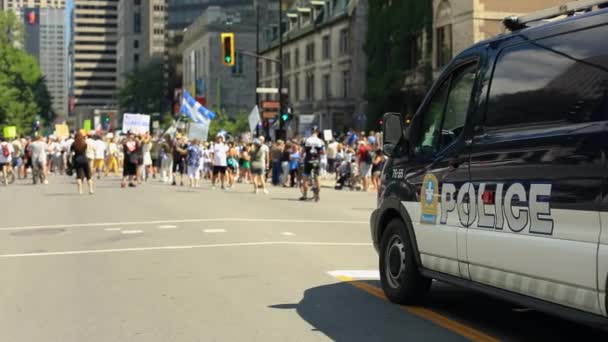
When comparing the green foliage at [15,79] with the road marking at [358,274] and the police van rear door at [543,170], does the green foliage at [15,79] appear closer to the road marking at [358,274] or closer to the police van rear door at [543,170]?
the road marking at [358,274]

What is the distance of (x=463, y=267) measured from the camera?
6.66 m

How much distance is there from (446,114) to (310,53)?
63.6 m

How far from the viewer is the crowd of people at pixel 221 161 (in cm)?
2434

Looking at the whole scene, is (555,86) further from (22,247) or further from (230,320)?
(22,247)

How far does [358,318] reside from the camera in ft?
23.6

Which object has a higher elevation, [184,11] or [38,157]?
[184,11]

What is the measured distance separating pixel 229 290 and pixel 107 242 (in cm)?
501

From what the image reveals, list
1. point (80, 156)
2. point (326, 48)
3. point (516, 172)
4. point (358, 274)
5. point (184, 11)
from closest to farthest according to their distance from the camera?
point (516, 172) < point (358, 274) < point (80, 156) < point (326, 48) < point (184, 11)

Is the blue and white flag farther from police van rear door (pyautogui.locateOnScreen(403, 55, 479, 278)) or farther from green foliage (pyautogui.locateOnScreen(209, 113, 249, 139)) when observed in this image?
police van rear door (pyautogui.locateOnScreen(403, 55, 479, 278))

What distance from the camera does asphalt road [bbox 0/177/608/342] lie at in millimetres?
6785

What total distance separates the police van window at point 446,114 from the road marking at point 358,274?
2351 mm

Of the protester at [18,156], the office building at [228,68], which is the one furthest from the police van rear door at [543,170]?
the office building at [228,68]

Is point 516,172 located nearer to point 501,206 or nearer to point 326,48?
point 501,206

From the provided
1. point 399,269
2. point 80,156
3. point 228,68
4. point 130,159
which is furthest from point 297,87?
point 399,269
